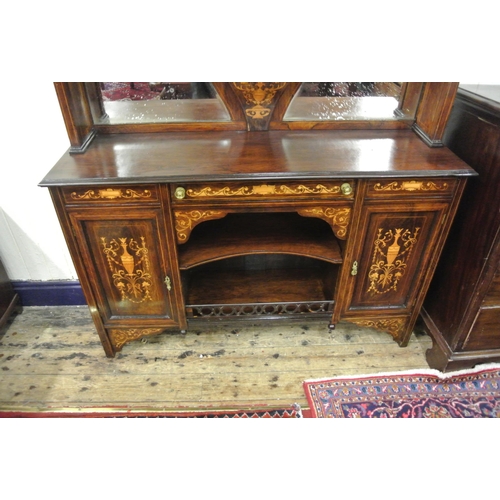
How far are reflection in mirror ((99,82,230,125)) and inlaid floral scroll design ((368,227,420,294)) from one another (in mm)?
611

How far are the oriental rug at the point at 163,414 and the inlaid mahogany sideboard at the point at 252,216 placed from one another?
0.73 feet

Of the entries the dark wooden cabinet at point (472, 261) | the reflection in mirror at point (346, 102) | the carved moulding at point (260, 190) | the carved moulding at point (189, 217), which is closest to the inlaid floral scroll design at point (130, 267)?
the carved moulding at point (189, 217)

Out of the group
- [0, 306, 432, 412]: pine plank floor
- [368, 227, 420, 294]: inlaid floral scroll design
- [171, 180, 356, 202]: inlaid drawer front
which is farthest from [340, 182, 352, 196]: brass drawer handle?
[0, 306, 432, 412]: pine plank floor

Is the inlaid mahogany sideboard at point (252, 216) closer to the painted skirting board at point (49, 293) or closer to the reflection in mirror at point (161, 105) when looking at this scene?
the reflection in mirror at point (161, 105)

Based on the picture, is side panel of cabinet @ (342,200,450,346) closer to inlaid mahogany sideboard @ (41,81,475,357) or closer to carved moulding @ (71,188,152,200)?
inlaid mahogany sideboard @ (41,81,475,357)

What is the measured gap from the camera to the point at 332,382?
4.26 feet

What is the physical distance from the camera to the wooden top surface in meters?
1.00

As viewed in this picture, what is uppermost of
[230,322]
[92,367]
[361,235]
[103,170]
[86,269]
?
[103,170]

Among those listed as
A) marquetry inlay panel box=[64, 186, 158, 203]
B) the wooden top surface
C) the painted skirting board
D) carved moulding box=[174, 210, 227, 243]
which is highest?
the wooden top surface

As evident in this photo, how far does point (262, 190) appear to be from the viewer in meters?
1.04

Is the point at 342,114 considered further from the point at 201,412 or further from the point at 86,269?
the point at 201,412
